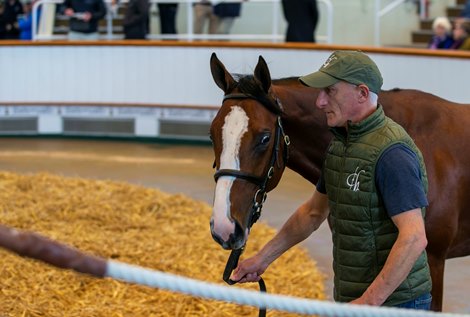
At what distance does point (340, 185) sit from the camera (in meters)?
3.34

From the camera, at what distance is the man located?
10.3 feet

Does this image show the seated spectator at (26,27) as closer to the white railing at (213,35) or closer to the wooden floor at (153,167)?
the white railing at (213,35)

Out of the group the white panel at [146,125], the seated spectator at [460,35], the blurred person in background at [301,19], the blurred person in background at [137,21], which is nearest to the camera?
the seated spectator at [460,35]

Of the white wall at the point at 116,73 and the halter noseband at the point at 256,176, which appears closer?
the halter noseband at the point at 256,176

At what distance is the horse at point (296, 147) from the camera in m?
3.50

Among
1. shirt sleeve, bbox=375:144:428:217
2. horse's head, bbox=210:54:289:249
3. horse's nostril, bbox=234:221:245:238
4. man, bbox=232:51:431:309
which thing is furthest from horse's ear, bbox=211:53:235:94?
shirt sleeve, bbox=375:144:428:217

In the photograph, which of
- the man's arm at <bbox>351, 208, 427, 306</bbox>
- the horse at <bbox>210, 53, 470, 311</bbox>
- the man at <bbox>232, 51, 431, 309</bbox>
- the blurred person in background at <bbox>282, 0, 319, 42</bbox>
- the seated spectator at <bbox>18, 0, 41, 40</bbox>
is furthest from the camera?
the seated spectator at <bbox>18, 0, 41, 40</bbox>

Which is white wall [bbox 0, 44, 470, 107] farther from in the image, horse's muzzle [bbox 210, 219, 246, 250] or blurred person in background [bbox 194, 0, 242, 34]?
horse's muzzle [bbox 210, 219, 246, 250]

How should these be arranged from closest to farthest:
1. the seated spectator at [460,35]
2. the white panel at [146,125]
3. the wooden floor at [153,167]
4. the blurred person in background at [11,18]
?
the wooden floor at [153,167], the seated spectator at [460,35], the white panel at [146,125], the blurred person in background at [11,18]

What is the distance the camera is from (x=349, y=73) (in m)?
3.23

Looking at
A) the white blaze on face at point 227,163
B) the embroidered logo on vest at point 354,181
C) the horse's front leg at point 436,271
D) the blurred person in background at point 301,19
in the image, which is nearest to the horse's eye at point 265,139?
the white blaze on face at point 227,163

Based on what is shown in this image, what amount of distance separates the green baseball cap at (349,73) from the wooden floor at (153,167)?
140 inches

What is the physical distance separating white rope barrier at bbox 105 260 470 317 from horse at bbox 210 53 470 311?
3.68 ft

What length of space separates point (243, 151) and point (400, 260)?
0.80m
